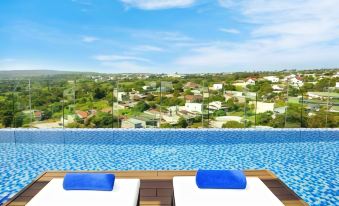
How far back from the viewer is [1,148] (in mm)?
7234

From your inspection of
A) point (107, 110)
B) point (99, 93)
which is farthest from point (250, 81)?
point (99, 93)

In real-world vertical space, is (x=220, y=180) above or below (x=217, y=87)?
below

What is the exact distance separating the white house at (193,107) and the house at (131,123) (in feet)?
4.78

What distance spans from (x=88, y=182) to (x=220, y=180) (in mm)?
1266

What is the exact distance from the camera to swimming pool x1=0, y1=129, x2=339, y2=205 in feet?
17.0

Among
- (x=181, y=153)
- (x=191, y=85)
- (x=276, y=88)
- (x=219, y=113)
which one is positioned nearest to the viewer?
(x=181, y=153)

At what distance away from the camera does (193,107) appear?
9.45 meters

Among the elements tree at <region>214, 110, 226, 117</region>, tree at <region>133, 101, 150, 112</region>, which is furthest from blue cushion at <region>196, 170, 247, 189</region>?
tree at <region>133, 101, 150, 112</region>

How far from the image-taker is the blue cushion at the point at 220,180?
3.05 m

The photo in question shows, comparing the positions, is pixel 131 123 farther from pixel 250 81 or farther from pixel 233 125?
pixel 250 81

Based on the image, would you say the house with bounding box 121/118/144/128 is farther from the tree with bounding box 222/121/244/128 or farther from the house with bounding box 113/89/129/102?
the tree with bounding box 222/121/244/128

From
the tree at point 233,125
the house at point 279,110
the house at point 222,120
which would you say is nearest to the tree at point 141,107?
the house at point 222,120

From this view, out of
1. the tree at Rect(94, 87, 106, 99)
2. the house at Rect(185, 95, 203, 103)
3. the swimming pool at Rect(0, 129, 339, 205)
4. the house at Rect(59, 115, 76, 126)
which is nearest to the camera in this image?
the swimming pool at Rect(0, 129, 339, 205)

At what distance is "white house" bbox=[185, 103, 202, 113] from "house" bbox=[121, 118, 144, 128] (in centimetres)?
146
